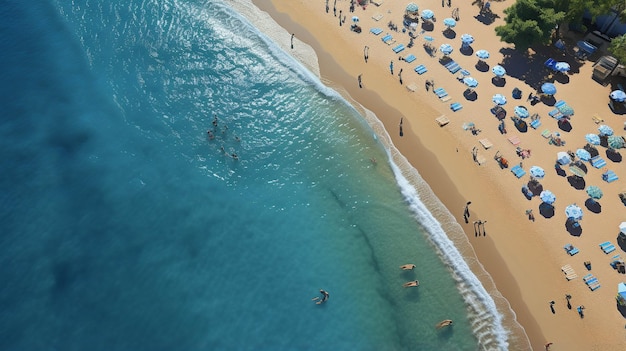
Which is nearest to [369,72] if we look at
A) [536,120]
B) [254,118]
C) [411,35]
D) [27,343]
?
[411,35]

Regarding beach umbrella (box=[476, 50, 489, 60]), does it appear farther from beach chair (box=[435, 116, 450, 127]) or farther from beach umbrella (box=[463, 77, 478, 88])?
beach chair (box=[435, 116, 450, 127])

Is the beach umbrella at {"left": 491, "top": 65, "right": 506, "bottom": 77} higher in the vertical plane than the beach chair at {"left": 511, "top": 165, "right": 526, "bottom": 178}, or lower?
higher

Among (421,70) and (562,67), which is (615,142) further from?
(421,70)

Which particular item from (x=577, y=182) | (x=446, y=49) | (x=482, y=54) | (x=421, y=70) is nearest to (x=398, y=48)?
(x=421, y=70)

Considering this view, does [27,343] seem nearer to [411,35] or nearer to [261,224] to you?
[261,224]

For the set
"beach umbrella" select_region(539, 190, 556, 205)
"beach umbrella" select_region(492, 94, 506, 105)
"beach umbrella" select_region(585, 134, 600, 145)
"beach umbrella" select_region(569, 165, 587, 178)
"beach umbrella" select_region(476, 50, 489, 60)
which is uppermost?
"beach umbrella" select_region(476, 50, 489, 60)

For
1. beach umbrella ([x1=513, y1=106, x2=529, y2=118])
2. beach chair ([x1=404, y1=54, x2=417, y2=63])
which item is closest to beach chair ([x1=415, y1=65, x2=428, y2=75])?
beach chair ([x1=404, y1=54, x2=417, y2=63])
